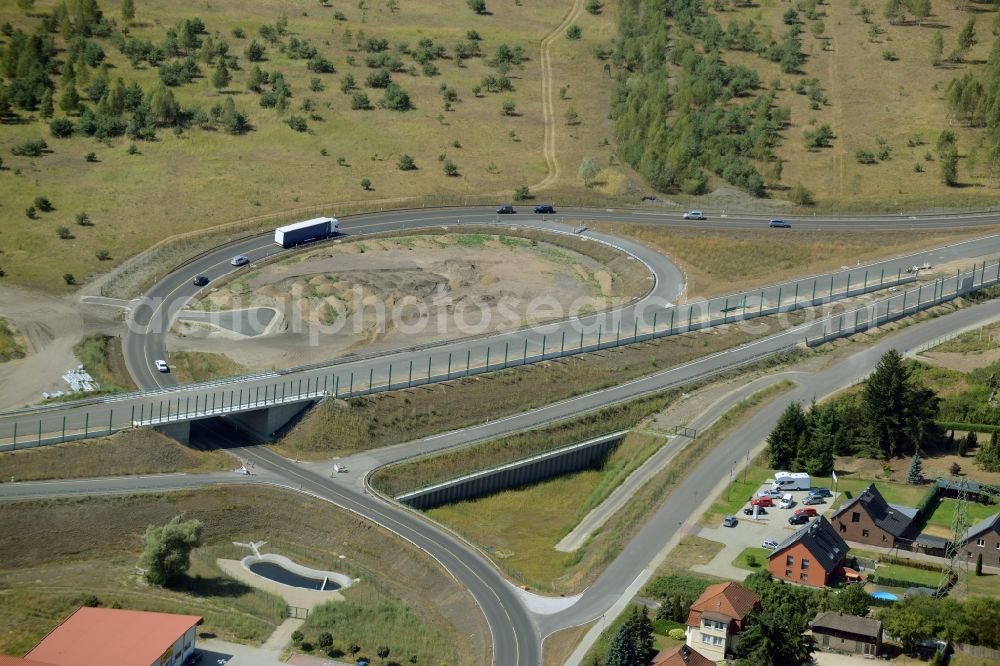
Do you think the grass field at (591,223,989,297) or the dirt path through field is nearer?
the grass field at (591,223,989,297)

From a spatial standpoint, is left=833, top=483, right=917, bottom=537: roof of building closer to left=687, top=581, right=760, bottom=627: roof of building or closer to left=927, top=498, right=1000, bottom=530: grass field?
left=927, top=498, right=1000, bottom=530: grass field

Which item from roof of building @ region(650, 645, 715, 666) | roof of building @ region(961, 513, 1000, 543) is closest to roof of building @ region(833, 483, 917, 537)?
roof of building @ region(961, 513, 1000, 543)

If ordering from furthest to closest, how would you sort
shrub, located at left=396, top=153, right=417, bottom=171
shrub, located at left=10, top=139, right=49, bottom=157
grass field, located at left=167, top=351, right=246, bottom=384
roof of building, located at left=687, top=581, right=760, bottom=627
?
shrub, located at left=396, top=153, right=417, bottom=171
shrub, located at left=10, top=139, right=49, bottom=157
grass field, located at left=167, top=351, right=246, bottom=384
roof of building, located at left=687, top=581, right=760, bottom=627

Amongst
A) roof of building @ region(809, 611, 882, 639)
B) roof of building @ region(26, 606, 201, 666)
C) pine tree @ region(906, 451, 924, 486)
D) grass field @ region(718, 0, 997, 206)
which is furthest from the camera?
grass field @ region(718, 0, 997, 206)

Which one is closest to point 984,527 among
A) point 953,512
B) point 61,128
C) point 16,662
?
point 953,512

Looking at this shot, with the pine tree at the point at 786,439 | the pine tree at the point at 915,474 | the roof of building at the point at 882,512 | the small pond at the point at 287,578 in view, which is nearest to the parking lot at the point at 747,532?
the roof of building at the point at 882,512

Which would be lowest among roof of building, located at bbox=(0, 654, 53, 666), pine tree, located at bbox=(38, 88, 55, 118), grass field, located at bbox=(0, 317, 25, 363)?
roof of building, located at bbox=(0, 654, 53, 666)
